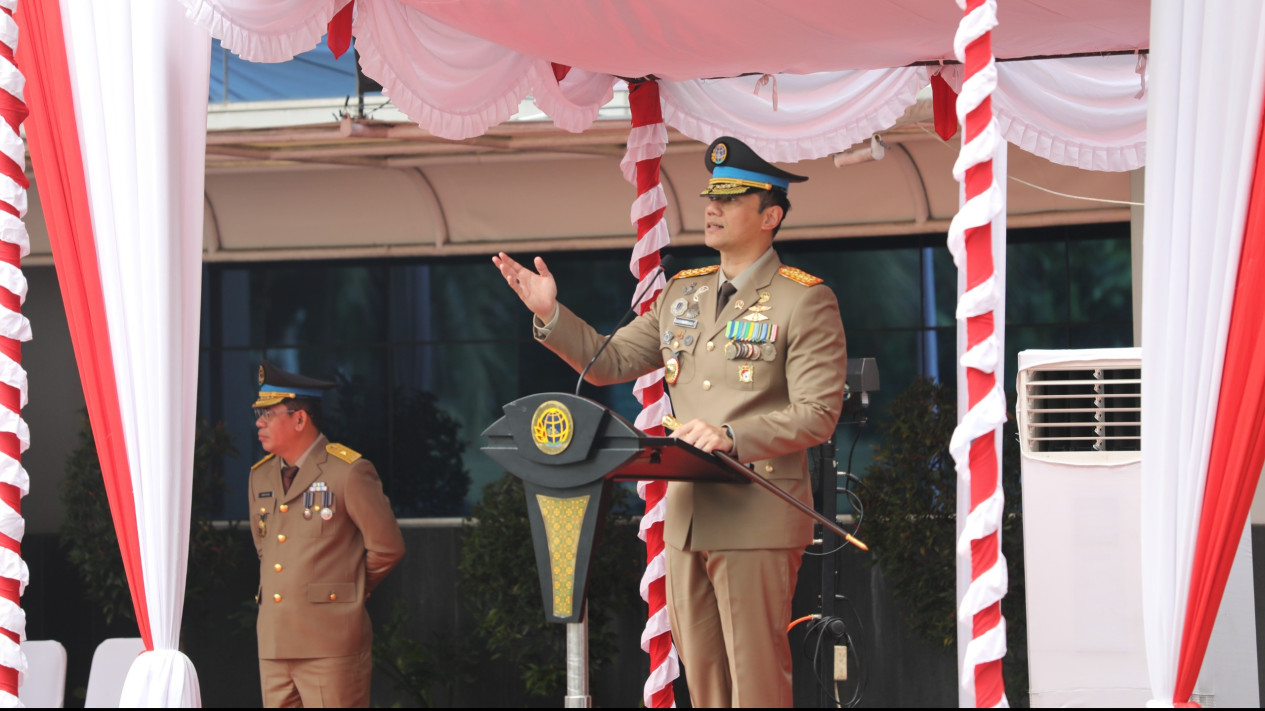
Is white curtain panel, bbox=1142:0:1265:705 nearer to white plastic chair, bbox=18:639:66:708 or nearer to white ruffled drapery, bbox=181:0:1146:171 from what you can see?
white ruffled drapery, bbox=181:0:1146:171

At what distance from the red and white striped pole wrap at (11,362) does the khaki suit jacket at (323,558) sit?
2376mm

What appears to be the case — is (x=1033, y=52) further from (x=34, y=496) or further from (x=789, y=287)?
(x=34, y=496)

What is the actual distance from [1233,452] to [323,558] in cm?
385

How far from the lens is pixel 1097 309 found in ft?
24.3

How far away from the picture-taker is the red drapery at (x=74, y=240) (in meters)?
3.14

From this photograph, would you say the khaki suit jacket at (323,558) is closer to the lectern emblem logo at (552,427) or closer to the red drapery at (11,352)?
the red drapery at (11,352)

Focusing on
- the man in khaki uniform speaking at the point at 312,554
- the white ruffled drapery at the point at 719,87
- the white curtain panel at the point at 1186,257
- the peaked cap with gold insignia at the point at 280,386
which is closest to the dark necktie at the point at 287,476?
the man in khaki uniform speaking at the point at 312,554

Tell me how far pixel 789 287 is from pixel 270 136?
412 centimetres

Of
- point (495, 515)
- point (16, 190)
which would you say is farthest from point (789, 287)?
point (495, 515)

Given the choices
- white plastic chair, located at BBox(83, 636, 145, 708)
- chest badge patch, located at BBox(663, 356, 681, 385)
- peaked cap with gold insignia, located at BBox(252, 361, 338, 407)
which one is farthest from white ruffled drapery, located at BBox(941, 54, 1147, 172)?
white plastic chair, located at BBox(83, 636, 145, 708)

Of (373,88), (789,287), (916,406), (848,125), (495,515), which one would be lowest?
(495,515)

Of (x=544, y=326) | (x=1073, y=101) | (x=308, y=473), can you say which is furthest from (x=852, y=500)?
(x=544, y=326)

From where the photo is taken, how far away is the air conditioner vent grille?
410 cm

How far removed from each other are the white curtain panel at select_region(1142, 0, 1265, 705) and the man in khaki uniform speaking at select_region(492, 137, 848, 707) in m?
0.78
